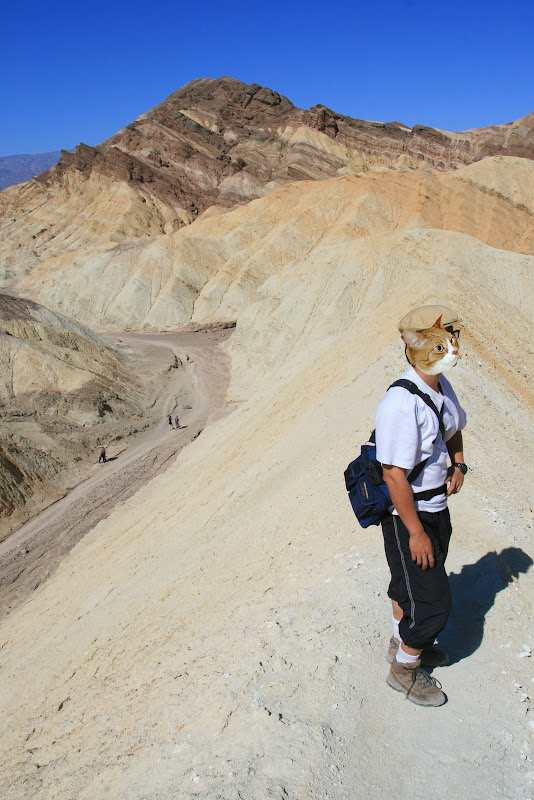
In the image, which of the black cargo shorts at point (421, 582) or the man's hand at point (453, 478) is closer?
the black cargo shorts at point (421, 582)

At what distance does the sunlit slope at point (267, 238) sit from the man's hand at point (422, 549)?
2975 cm

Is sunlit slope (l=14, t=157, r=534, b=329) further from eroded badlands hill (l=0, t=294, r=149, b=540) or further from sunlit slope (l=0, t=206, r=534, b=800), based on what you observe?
sunlit slope (l=0, t=206, r=534, b=800)

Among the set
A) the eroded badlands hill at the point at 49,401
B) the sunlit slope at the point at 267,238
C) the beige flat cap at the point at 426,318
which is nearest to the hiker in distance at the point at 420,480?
the beige flat cap at the point at 426,318

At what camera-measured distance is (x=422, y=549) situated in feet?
9.61

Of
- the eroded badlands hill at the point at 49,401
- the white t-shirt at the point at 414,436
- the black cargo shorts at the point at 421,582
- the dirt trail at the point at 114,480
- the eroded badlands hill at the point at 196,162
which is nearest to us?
the white t-shirt at the point at 414,436

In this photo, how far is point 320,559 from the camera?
5.09 m

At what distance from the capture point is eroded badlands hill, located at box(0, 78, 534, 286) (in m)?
54.2

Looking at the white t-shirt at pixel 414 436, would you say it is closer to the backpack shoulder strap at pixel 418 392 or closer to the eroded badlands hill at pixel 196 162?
the backpack shoulder strap at pixel 418 392

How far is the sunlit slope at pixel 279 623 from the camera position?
118 inches

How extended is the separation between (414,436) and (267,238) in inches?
1510

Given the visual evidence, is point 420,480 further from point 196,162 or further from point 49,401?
point 196,162

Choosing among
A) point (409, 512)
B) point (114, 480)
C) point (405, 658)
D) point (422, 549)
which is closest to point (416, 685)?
point (405, 658)

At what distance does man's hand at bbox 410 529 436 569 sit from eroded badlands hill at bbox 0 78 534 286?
4814 cm

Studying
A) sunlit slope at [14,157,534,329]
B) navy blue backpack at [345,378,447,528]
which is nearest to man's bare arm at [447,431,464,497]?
navy blue backpack at [345,378,447,528]
